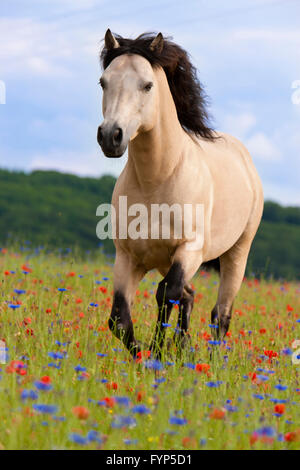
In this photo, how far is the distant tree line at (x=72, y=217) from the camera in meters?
18.9

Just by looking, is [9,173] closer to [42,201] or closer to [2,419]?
[42,201]

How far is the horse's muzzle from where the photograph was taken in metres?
3.87

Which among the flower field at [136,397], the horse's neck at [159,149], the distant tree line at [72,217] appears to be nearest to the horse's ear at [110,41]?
the horse's neck at [159,149]

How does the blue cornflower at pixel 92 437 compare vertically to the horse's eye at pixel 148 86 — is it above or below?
below

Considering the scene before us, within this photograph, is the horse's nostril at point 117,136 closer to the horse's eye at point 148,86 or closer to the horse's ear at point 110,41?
the horse's eye at point 148,86

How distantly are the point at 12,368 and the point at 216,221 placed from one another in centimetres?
268

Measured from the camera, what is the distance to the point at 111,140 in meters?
3.87

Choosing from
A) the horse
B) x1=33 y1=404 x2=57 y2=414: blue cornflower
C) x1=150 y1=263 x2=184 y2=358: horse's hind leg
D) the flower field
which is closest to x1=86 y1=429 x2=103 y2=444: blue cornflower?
the flower field

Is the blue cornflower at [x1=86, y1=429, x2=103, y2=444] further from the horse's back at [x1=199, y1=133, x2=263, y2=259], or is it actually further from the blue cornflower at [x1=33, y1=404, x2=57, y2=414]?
the horse's back at [x1=199, y1=133, x2=263, y2=259]

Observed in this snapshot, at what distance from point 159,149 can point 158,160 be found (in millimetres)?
81

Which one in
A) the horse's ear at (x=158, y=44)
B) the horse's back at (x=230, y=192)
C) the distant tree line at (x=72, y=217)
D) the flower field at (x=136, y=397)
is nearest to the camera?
the flower field at (x=136, y=397)

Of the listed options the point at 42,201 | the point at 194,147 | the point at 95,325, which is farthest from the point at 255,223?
the point at 42,201

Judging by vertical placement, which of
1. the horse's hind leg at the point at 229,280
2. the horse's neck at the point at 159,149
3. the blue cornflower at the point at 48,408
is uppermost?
the horse's neck at the point at 159,149

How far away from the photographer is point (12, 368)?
3.12 m
